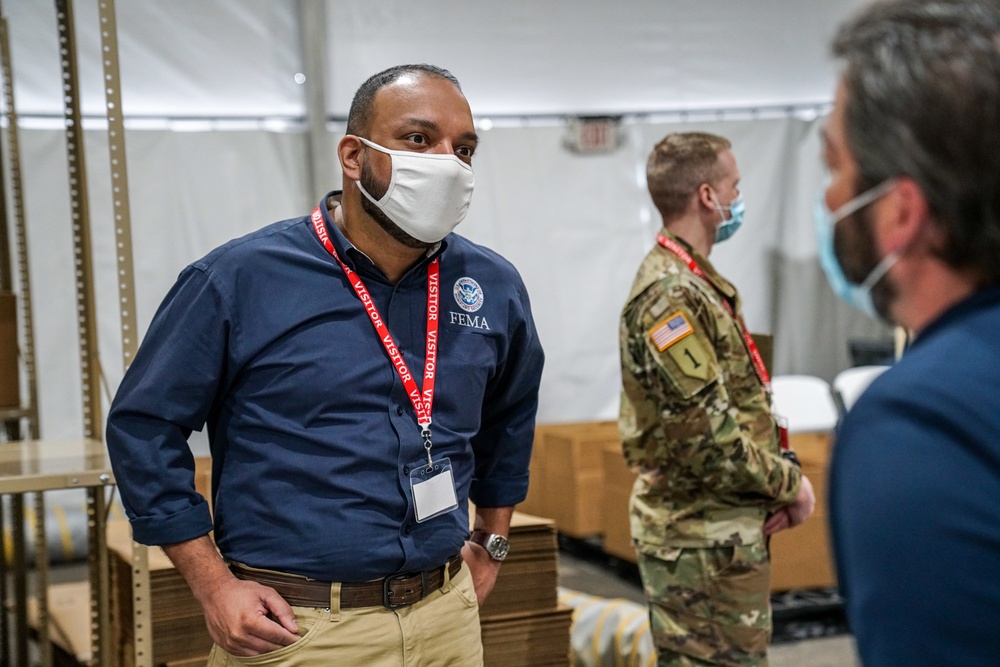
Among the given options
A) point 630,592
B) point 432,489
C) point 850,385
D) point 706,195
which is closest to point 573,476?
point 630,592

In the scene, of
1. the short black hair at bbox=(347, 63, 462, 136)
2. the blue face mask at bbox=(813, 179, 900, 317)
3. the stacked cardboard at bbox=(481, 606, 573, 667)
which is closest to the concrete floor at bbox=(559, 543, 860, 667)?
the stacked cardboard at bbox=(481, 606, 573, 667)

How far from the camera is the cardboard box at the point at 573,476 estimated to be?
4988mm

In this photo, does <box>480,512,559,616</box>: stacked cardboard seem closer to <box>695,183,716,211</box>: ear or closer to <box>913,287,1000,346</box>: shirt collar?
<box>695,183,716,211</box>: ear

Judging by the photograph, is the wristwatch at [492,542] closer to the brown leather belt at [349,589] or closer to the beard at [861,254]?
the brown leather belt at [349,589]

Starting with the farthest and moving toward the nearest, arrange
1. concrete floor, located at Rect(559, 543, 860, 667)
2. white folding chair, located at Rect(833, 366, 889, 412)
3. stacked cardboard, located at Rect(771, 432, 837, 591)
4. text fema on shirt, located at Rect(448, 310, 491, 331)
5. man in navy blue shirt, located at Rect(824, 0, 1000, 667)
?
white folding chair, located at Rect(833, 366, 889, 412) < stacked cardboard, located at Rect(771, 432, 837, 591) < concrete floor, located at Rect(559, 543, 860, 667) < text fema on shirt, located at Rect(448, 310, 491, 331) < man in navy blue shirt, located at Rect(824, 0, 1000, 667)

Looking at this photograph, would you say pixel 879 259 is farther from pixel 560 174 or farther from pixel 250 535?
pixel 560 174

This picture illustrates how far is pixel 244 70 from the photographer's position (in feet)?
17.8

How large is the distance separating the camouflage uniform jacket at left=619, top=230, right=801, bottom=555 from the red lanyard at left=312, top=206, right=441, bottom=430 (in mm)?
759

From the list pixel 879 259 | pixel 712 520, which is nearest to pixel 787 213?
pixel 712 520

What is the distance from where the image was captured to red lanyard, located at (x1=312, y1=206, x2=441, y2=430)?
61.4 inches

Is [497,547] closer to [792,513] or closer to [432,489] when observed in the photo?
[432,489]

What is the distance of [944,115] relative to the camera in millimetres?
726

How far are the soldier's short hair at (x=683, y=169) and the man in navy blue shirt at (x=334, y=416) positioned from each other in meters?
0.93

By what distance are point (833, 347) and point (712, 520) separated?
424 centimetres
